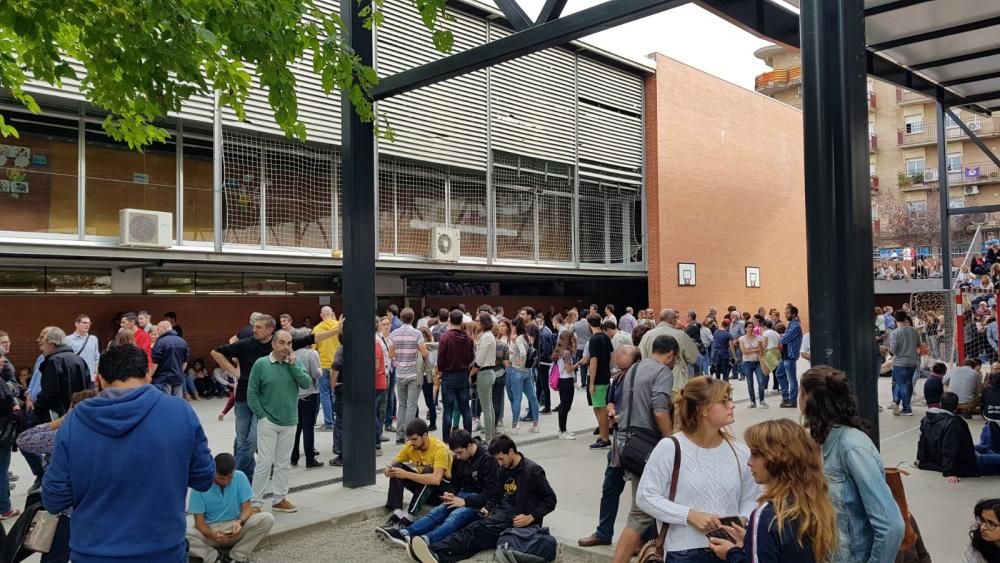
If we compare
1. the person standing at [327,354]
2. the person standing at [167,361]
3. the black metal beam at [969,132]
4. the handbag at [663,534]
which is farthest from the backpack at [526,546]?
the black metal beam at [969,132]

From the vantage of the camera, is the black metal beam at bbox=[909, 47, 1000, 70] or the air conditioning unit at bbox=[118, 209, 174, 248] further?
the air conditioning unit at bbox=[118, 209, 174, 248]

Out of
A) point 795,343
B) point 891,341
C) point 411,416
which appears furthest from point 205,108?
point 891,341

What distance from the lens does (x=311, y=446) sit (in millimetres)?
8641

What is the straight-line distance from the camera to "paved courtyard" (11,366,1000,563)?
5.91 metres

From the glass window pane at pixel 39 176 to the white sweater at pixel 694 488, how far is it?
11.9 meters

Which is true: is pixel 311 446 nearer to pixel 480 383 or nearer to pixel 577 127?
pixel 480 383

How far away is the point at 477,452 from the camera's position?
6.35m

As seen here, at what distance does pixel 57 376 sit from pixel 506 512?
176 inches

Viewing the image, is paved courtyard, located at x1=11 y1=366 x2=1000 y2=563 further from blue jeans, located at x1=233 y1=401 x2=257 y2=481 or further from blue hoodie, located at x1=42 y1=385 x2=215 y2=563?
blue hoodie, located at x1=42 y1=385 x2=215 y2=563

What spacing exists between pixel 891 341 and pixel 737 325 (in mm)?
4851

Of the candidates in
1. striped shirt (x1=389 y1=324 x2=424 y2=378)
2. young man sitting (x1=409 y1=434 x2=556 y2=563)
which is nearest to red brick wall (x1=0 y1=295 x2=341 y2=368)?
striped shirt (x1=389 y1=324 x2=424 y2=378)

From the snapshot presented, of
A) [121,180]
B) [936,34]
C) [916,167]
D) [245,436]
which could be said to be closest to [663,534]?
[245,436]

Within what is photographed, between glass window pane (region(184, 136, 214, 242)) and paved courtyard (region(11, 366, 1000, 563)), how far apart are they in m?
4.98

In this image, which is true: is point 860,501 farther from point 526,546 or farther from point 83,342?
point 83,342
